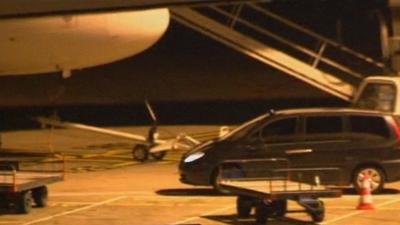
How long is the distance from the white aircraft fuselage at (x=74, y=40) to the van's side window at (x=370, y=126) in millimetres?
5871

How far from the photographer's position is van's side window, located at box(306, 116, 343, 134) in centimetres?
2078

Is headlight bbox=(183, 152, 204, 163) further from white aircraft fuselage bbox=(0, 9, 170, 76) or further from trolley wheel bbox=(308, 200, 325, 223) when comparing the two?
white aircraft fuselage bbox=(0, 9, 170, 76)

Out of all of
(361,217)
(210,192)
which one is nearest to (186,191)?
(210,192)

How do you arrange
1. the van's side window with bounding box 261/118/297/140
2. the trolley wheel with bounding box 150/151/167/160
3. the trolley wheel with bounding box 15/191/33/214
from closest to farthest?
1. the trolley wheel with bounding box 15/191/33/214
2. the van's side window with bounding box 261/118/297/140
3. the trolley wheel with bounding box 150/151/167/160

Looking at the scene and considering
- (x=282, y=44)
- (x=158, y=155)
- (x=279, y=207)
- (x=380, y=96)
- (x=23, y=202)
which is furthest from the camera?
(x=282, y=44)

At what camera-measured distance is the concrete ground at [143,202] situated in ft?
57.1

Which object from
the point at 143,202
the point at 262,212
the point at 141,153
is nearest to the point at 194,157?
the point at 143,202

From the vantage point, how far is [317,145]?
2064 centimetres

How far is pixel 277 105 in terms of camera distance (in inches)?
1457

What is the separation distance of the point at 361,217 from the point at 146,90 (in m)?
20.8

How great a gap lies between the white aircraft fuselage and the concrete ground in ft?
7.95

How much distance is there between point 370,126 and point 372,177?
95 cm

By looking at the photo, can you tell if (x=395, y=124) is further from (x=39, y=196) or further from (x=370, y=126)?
(x=39, y=196)

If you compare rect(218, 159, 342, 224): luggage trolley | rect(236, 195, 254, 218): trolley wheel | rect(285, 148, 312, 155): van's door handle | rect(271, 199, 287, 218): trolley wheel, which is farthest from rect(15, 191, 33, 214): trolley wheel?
rect(285, 148, 312, 155): van's door handle
